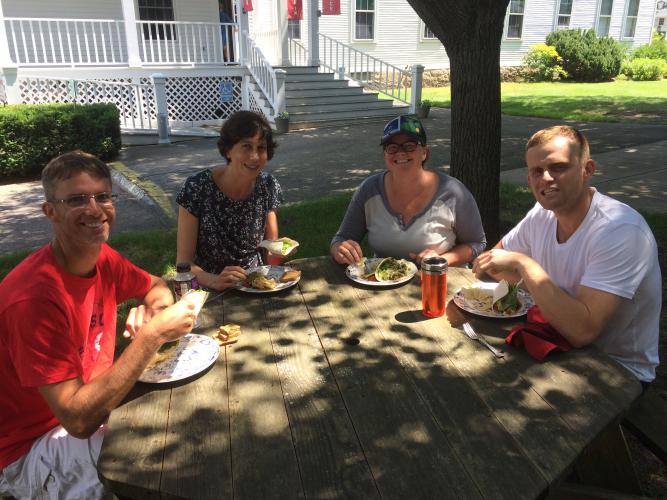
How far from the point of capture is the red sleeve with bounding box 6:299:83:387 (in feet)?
5.31

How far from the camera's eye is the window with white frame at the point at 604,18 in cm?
2341

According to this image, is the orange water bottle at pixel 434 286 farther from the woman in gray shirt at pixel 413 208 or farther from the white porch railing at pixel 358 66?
the white porch railing at pixel 358 66

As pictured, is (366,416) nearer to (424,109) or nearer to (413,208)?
(413,208)

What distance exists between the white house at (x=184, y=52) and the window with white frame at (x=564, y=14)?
276 inches

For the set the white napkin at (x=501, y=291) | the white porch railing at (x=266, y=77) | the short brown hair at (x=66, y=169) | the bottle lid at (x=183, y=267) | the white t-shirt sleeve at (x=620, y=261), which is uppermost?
the white porch railing at (x=266, y=77)

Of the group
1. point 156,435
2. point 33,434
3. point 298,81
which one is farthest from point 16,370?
point 298,81

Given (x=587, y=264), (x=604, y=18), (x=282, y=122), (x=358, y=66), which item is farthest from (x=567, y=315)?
(x=604, y=18)

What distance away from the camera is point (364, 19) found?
18547 millimetres

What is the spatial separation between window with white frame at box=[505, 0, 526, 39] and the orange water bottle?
22124 mm

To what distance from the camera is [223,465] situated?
1.42 metres

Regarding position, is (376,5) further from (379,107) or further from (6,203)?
(6,203)

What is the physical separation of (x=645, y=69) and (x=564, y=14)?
13.1ft

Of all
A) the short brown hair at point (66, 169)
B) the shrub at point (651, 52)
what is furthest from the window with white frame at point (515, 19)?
the short brown hair at point (66, 169)

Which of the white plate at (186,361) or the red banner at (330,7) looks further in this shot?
the red banner at (330,7)
